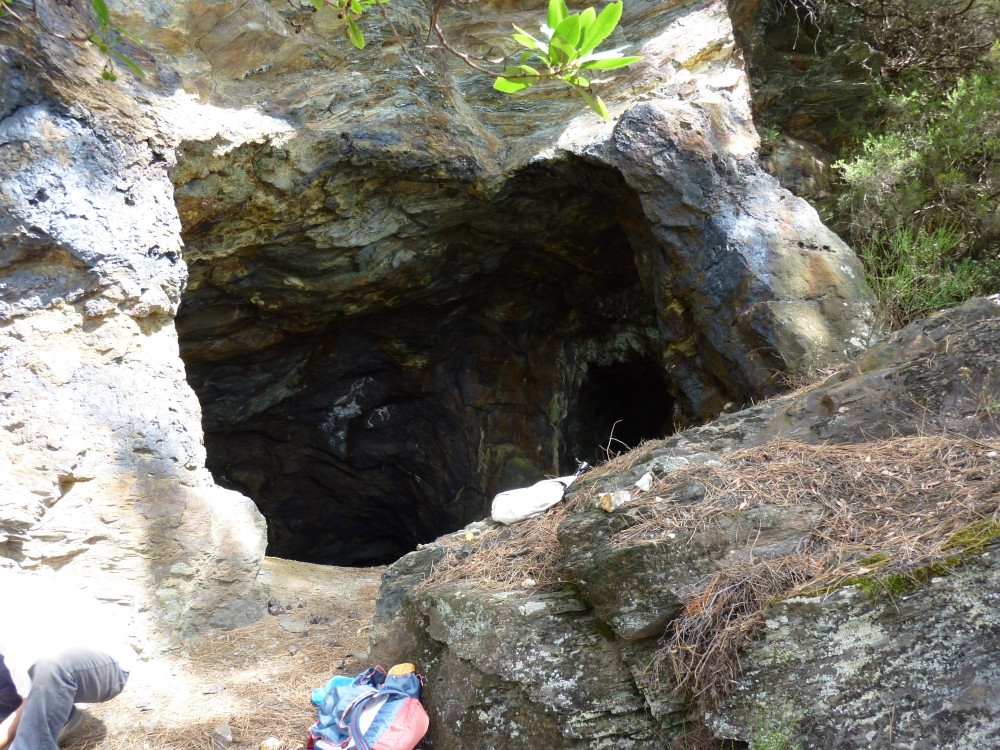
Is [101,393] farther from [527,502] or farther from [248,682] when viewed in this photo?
[527,502]

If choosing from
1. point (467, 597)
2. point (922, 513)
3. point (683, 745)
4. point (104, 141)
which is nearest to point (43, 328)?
point (104, 141)

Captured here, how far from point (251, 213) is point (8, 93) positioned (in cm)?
173

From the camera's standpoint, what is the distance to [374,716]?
277 cm

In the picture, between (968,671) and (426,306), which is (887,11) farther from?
(968,671)

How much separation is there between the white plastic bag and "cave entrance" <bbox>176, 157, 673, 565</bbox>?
2564 mm

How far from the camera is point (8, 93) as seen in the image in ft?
12.5

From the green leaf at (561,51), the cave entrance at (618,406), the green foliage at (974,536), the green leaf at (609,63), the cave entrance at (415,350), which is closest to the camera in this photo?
the green leaf at (609,63)

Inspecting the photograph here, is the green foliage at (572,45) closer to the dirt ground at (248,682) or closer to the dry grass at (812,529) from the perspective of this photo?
the dry grass at (812,529)

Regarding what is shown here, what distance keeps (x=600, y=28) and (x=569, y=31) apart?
64mm

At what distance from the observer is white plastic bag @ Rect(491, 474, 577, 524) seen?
3.76 metres

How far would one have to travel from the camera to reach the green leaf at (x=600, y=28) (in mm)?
1564

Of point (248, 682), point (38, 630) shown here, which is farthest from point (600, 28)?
point (248, 682)

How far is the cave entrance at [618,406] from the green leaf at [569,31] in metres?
5.70

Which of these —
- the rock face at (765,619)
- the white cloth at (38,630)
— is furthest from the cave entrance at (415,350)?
the white cloth at (38,630)
